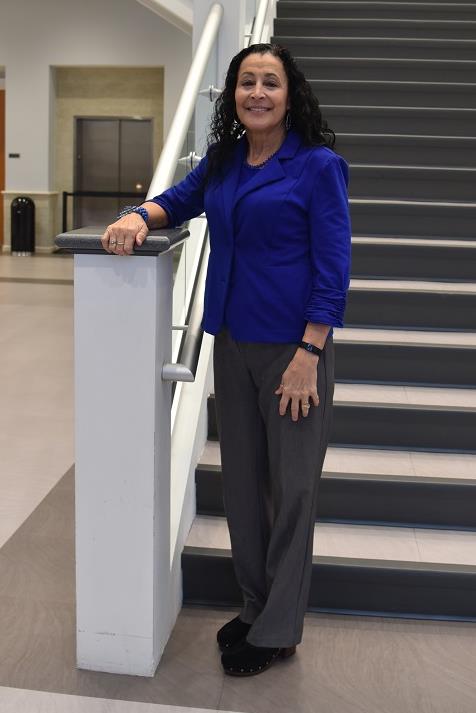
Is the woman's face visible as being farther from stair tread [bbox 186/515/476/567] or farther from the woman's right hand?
stair tread [bbox 186/515/476/567]

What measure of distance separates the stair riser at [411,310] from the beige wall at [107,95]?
39.5 feet

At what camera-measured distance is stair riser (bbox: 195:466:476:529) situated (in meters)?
3.45

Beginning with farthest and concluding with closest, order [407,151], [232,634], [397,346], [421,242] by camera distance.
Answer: [407,151], [421,242], [397,346], [232,634]

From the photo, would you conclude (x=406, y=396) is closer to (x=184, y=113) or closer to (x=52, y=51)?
(x=184, y=113)

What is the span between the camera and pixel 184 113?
11.4 ft

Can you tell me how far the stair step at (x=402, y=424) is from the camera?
12.4 ft

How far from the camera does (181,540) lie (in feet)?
10.5

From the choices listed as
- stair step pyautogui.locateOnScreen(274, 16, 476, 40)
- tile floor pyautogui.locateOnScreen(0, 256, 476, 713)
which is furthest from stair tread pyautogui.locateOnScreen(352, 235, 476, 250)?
stair step pyautogui.locateOnScreen(274, 16, 476, 40)

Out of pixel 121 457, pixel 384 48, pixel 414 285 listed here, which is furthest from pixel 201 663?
pixel 384 48

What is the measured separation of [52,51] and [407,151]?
1108 centimetres

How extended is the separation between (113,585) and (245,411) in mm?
655

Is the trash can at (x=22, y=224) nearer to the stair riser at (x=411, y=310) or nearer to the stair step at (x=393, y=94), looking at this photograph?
the stair step at (x=393, y=94)

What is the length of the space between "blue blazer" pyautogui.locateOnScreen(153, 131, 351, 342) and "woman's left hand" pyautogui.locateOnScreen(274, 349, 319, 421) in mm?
80

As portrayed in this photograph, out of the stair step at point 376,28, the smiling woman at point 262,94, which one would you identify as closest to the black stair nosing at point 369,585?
the smiling woman at point 262,94
